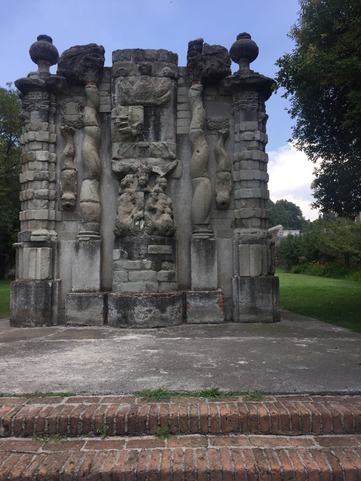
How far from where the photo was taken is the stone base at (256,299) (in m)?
8.48

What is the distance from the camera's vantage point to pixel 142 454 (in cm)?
340

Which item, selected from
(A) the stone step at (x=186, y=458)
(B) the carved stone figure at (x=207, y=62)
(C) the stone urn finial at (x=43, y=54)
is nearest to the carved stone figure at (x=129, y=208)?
(B) the carved stone figure at (x=207, y=62)

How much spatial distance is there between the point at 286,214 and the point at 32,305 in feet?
293

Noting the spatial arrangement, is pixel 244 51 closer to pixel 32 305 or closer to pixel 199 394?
pixel 32 305

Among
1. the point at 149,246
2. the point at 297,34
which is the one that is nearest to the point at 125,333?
the point at 149,246

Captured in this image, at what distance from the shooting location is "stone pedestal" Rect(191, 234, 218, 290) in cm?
856

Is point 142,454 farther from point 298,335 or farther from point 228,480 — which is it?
point 298,335

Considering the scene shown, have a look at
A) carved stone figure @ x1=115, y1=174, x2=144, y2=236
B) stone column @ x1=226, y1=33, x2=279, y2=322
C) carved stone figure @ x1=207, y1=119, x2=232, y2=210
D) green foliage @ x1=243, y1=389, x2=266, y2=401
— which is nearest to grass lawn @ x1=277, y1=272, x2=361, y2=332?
stone column @ x1=226, y1=33, x2=279, y2=322

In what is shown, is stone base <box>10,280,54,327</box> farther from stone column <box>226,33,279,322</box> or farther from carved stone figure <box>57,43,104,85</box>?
carved stone figure <box>57,43,104,85</box>

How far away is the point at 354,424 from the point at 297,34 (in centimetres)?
1006

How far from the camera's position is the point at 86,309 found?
27.3ft

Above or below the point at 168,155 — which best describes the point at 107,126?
above

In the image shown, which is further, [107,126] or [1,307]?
[1,307]

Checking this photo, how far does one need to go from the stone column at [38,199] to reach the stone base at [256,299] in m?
3.62
